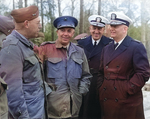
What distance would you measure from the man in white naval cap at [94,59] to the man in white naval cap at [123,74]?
0.48 meters

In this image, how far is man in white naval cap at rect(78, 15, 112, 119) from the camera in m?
3.07

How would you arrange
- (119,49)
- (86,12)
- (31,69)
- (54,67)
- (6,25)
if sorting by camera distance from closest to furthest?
(31,69) → (6,25) → (54,67) → (119,49) → (86,12)

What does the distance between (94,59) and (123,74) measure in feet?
2.65

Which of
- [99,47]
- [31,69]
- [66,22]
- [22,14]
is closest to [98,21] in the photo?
[99,47]

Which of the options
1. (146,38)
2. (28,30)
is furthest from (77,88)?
(146,38)

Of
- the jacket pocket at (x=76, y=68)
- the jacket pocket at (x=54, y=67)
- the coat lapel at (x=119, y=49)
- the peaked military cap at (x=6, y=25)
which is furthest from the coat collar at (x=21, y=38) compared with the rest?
the coat lapel at (x=119, y=49)

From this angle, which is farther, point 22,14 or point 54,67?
point 54,67

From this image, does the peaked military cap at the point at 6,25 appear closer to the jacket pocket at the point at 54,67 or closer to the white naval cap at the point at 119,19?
the jacket pocket at the point at 54,67

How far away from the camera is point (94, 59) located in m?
3.07

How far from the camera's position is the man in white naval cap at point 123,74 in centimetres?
226

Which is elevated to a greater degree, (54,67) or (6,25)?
(6,25)

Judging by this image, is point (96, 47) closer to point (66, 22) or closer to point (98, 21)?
point (98, 21)

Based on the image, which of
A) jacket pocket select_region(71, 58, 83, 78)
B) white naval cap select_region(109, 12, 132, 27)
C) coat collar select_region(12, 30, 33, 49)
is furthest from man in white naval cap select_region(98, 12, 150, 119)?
coat collar select_region(12, 30, 33, 49)

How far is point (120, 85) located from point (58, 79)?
751 millimetres
